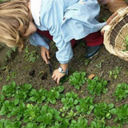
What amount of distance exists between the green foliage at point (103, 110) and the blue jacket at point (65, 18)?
2.07 feet

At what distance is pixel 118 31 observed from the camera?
10.2 ft

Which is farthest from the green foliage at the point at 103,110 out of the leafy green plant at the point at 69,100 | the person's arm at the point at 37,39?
the person's arm at the point at 37,39

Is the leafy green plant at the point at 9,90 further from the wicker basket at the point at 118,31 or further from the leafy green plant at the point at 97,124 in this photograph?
the wicker basket at the point at 118,31

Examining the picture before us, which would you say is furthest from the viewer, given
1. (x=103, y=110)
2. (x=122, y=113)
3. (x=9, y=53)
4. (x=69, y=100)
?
(x=9, y=53)

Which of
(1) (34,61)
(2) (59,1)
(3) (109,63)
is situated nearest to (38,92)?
(1) (34,61)

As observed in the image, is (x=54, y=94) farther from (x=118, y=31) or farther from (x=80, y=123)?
(x=118, y=31)

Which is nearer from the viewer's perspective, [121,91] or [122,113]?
[122,113]

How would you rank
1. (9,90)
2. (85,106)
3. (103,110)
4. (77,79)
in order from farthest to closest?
(9,90) < (77,79) < (85,106) < (103,110)

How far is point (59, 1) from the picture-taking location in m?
2.87

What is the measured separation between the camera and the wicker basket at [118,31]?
2913mm

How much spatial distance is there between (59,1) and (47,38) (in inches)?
27.9

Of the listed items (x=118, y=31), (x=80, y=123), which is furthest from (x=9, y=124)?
(x=118, y=31)

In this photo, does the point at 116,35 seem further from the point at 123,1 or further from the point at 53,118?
the point at 53,118

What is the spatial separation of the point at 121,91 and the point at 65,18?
0.88 metres
